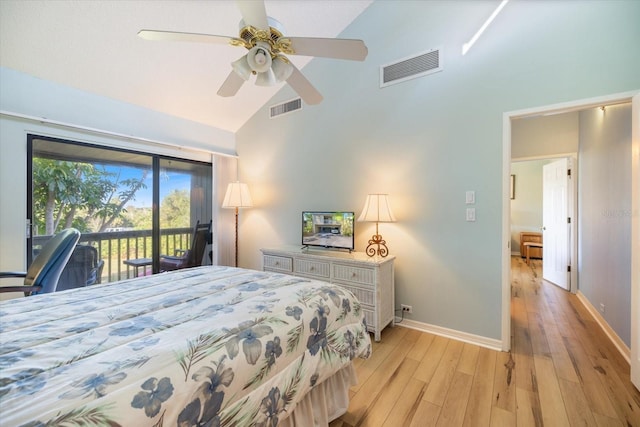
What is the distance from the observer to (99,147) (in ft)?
9.60

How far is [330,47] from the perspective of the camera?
154 cm

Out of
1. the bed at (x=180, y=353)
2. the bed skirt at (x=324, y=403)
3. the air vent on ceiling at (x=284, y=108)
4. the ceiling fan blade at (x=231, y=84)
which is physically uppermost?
the air vent on ceiling at (x=284, y=108)

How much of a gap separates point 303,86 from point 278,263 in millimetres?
1950

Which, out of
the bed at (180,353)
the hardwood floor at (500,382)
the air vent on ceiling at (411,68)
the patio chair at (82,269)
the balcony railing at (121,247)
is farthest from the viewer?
the balcony railing at (121,247)

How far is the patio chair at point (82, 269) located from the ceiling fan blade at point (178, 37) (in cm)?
252

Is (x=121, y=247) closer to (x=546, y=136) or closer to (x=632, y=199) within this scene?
(x=632, y=199)

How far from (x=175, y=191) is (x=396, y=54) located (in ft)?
10.5

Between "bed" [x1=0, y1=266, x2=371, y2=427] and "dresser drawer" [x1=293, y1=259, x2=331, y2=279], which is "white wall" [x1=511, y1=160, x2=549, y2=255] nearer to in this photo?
"dresser drawer" [x1=293, y1=259, x2=331, y2=279]

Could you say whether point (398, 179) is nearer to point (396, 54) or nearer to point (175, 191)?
point (396, 54)

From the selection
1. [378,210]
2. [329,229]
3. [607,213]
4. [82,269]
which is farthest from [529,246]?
[82,269]

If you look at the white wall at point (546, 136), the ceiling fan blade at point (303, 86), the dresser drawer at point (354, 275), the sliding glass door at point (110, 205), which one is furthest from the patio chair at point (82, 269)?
the white wall at point (546, 136)

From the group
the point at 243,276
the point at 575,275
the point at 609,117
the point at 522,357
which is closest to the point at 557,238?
the point at 575,275

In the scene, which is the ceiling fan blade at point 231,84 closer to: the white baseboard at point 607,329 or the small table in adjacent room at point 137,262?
the small table in adjacent room at point 137,262

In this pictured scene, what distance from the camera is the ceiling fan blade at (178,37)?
142cm
